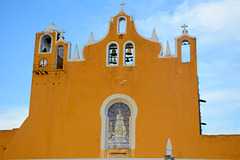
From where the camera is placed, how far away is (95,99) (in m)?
21.1

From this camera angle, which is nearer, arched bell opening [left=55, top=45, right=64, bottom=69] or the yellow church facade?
the yellow church facade

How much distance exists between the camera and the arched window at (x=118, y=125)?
67.5 feet

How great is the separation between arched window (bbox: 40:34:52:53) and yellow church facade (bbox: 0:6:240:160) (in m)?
0.90

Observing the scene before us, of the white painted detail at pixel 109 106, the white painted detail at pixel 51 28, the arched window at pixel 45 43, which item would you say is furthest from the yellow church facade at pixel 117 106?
the white painted detail at pixel 51 28

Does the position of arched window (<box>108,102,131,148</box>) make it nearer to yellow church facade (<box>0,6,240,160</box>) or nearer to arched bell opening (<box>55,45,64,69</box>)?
yellow church facade (<box>0,6,240,160</box>)

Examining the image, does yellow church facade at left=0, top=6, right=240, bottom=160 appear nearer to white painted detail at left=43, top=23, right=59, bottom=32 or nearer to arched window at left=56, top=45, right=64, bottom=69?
arched window at left=56, top=45, right=64, bottom=69

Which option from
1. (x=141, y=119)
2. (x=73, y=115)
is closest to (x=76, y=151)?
(x=73, y=115)

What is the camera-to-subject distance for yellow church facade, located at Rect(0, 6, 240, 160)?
20.0m

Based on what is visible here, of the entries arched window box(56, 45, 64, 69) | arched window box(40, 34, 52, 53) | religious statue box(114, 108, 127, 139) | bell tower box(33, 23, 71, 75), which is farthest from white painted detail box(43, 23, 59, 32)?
religious statue box(114, 108, 127, 139)

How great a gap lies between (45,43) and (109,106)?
5.61 metres

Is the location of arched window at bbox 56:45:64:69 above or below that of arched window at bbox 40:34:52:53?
below

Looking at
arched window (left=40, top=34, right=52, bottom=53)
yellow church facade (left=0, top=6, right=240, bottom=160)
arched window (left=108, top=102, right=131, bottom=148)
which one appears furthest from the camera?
arched window (left=40, top=34, right=52, bottom=53)

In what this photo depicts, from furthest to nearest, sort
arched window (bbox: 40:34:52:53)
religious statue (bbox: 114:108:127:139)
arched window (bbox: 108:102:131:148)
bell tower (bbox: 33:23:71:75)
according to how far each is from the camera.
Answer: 1. arched window (bbox: 40:34:52:53)
2. bell tower (bbox: 33:23:71:75)
3. religious statue (bbox: 114:108:127:139)
4. arched window (bbox: 108:102:131:148)

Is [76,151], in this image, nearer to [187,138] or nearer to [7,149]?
[7,149]
